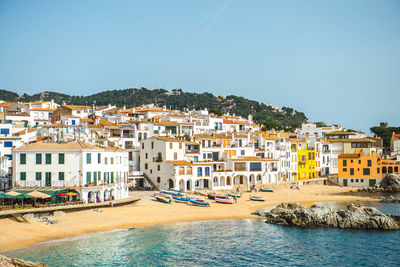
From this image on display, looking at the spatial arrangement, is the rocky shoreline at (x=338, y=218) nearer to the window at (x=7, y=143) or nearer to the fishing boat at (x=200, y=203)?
the fishing boat at (x=200, y=203)

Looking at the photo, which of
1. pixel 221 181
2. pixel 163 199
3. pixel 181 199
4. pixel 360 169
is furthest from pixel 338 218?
pixel 360 169

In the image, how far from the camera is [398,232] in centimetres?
4944

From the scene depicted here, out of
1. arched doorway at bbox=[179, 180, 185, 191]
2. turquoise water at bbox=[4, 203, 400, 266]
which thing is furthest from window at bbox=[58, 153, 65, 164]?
arched doorway at bbox=[179, 180, 185, 191]

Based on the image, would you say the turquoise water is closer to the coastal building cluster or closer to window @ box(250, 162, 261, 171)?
the coastal building cluster

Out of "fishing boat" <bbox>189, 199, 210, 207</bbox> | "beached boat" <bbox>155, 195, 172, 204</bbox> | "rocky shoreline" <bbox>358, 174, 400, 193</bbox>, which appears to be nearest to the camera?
"beached boat" <bbox>155, 195, 172, 204</bbox>

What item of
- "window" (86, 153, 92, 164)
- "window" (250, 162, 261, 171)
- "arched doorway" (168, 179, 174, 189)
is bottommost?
"arched doorway" (168, 179, 174, 189)

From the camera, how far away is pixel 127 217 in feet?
169

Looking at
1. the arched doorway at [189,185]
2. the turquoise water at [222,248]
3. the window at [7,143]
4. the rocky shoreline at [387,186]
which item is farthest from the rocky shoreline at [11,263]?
the rocky shoreline at [387,186]

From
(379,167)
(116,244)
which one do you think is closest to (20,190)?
(116,244)

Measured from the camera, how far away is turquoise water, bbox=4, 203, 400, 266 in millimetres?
37219

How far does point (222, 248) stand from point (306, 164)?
60.6m

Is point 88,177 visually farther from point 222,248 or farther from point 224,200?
point 222,248

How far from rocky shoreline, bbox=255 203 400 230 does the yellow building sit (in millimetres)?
41037

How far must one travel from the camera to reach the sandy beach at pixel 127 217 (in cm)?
4212
